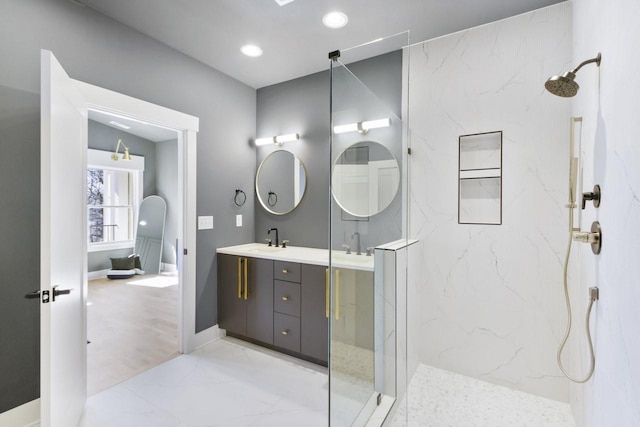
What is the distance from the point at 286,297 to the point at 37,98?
2132 millimetres

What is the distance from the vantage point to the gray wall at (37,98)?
1.58 meters

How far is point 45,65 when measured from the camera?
4.17 ft

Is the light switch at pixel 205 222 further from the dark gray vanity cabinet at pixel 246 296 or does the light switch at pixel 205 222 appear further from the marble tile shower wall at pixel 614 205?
the marble tile shower wall at pixel 614 205

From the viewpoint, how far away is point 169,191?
567 cm

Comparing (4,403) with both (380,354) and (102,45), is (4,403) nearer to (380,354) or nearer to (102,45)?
(380,354)

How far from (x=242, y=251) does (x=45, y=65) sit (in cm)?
188

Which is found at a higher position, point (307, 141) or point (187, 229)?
point (307, 141)

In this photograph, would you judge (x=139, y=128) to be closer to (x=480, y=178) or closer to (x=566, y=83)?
(x=480, y=178)

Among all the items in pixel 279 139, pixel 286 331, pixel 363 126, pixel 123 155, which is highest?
pixel 123 155

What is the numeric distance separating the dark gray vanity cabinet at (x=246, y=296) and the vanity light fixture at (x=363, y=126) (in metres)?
1.49

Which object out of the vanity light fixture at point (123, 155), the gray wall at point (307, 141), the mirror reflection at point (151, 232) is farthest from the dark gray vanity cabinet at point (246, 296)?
the vanity light fixture at point (123, 155)

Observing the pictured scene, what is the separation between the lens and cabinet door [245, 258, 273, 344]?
2582 millimetres

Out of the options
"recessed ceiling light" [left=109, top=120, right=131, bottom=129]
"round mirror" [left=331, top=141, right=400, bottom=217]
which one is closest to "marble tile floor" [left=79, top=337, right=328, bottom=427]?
"round mirror" [left=331, top=141, right=400, bottom=217]

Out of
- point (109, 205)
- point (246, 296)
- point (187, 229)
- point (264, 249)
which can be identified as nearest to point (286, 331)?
point (246, 296)
